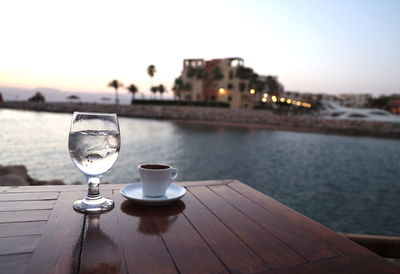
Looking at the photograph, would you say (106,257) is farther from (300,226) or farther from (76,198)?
(300,226)

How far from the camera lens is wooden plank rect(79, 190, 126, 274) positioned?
25.1 inches

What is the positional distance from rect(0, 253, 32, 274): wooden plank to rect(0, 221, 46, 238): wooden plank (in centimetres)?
13

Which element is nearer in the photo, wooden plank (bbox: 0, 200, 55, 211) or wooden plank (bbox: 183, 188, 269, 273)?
wooden plank (bbox: 183, 188, 269, 273)

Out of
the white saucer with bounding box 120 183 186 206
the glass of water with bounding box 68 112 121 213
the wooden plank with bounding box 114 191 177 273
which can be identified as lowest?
the wooden plank with bounding box 114 191 177 273

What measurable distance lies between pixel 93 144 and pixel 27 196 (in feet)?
1.28

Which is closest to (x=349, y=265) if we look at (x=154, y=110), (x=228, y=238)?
(x=228, y=238)

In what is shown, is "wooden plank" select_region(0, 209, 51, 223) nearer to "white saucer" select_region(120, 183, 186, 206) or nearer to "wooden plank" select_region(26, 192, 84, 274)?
"wooden plank" select_region(26, 192, 84, 274)

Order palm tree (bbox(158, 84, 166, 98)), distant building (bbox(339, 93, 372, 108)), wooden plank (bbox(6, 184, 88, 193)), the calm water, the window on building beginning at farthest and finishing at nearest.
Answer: distant building (bbox(339, 93, 372, 108))
palm tree (bbox(158, 84, 166, 98))
the window on building
the calm water
wooden plank (bbox(6, 184, 88, 193))

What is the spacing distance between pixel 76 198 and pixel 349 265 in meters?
0.94

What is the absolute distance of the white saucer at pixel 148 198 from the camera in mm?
1045

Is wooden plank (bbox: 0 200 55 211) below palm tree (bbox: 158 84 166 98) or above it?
below

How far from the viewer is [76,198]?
1111 millimetres

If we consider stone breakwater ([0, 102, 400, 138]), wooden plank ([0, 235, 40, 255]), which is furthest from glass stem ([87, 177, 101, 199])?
stone breakwater ([0, 102, 400, 138])

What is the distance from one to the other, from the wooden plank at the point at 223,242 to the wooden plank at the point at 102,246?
0.78 feet
